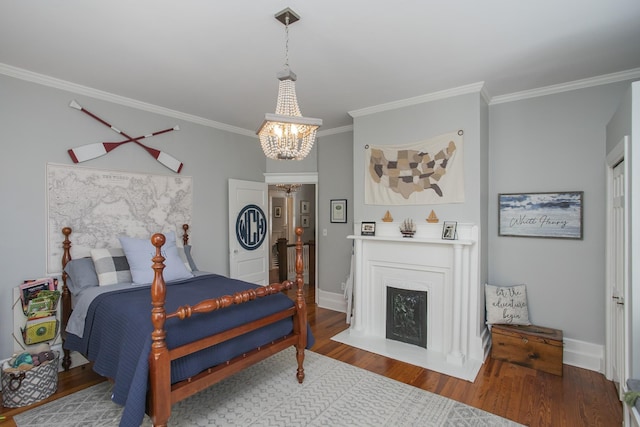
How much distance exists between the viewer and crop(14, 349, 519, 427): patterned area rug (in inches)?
86.5

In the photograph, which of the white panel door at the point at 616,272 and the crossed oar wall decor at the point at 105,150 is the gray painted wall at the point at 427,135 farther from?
the crossed oar wall decor at the point at 105,150

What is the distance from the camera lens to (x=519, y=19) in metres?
2.02

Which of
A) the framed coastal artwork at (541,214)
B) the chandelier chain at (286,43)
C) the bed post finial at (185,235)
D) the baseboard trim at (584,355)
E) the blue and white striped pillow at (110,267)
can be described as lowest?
the baseboard trim at (584,355)

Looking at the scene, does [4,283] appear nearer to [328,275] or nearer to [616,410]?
[328,275]

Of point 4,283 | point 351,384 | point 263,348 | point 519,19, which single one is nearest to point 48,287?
point 4,283

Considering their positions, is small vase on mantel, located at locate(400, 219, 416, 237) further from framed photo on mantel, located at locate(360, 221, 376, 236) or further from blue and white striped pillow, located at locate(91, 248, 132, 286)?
blue and white striped pillow, located at locate(91, 248, 132, 286)

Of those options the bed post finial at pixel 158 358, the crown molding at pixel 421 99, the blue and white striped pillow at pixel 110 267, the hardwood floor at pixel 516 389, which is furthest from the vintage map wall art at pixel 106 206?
the crown molding at pixel 421 99

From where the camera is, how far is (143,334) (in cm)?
189

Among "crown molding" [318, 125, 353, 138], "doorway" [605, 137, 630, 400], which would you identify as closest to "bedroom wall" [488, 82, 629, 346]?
"doorway" [605, 137, 630, 400]

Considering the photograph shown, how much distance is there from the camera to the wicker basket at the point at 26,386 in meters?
2.32

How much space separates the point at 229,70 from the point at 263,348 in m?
2.36

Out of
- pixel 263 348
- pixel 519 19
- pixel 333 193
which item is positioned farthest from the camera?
pixel 333 193

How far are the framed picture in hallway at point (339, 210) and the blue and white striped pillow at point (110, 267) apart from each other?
2.66 meters

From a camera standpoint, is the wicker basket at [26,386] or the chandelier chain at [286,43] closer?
the chandelier chain at [286,43]
